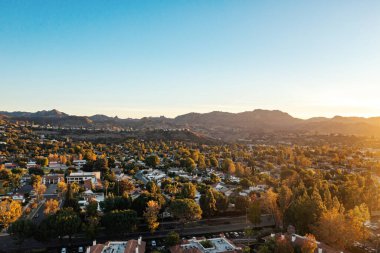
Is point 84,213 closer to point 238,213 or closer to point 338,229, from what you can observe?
point 238,213

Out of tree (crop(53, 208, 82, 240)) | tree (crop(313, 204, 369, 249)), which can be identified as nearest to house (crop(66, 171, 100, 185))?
Result: tree (crop(53, 208, 82, 240))

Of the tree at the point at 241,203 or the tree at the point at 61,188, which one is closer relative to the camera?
the tree at the point at 241,203

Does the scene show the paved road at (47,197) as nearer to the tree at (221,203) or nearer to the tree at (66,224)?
the tree at (66,224)

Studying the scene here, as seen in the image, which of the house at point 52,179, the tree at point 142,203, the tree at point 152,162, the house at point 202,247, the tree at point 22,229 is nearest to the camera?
the house at point 202,247

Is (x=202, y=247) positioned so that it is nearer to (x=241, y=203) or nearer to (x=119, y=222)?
(x=119, y=222)

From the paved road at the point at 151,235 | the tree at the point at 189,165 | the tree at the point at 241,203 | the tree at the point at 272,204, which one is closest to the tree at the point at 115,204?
the paved road at the point at 151,235

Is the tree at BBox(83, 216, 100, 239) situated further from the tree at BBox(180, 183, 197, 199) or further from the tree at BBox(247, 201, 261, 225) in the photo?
the tree at BBox(247, 201, 261, 225)
